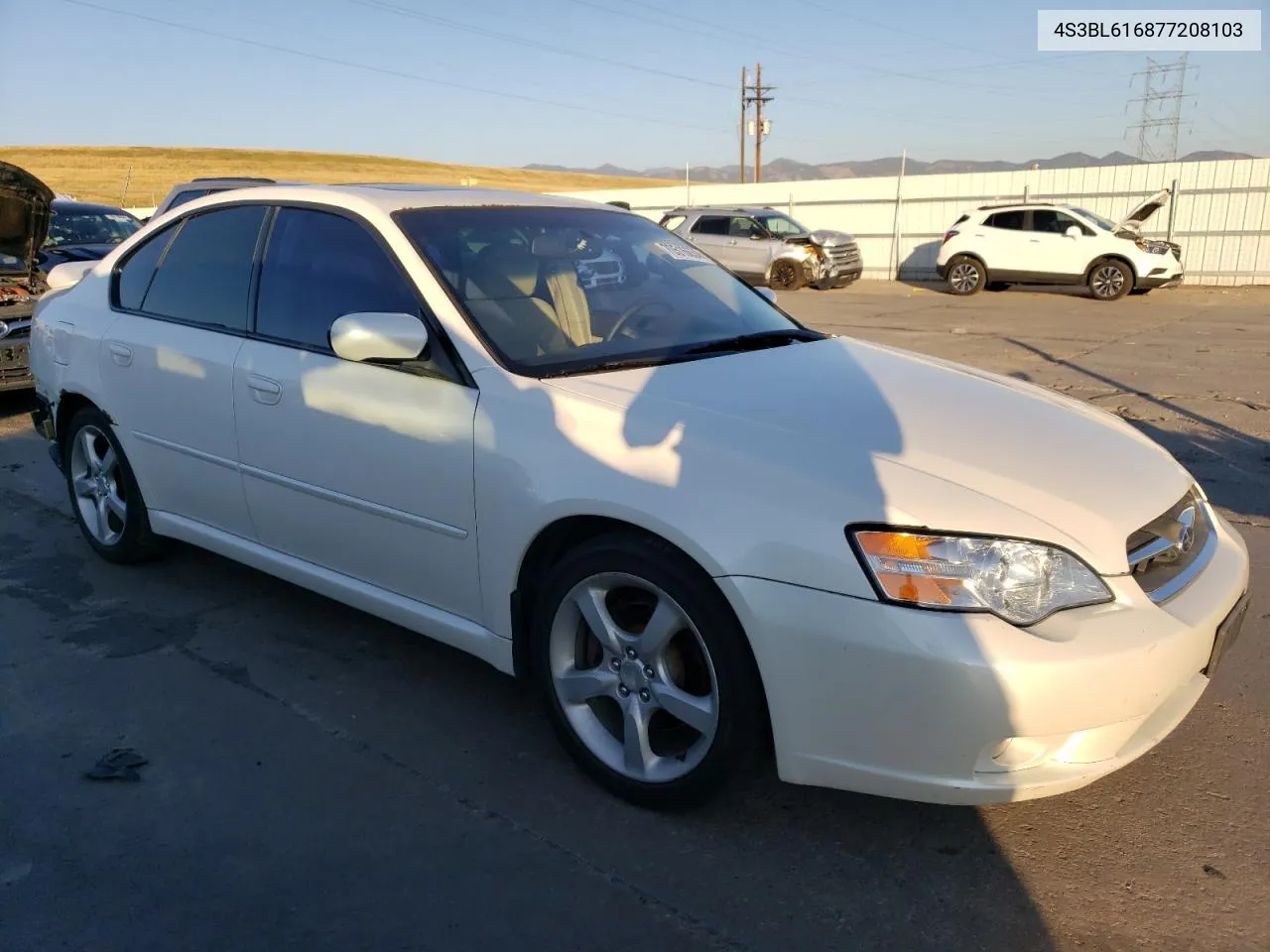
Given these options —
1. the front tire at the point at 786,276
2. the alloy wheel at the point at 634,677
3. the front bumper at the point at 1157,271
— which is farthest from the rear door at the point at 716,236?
the alloy wheel at the point at 634,677

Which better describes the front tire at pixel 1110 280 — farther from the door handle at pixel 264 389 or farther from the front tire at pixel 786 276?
the door handle at pixel 264 389

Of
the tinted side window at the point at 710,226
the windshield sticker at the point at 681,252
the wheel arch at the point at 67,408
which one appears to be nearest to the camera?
the windshield sticker at the point at 681,252

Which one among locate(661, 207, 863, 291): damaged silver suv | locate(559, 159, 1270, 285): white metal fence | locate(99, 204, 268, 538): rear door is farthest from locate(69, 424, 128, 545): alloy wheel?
locate(661, 207, 863, 291): damaged silver suv

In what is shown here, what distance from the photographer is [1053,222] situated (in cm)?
1881

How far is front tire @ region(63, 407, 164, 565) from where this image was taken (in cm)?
448

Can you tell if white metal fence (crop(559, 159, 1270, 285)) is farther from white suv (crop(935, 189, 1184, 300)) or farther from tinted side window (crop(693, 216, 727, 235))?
tinted side window (crop(693, 216, 727, 235))

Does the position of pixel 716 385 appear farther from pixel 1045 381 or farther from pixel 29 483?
pixel 1045 381

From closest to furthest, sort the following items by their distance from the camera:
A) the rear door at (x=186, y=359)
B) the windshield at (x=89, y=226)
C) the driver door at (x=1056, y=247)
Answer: the rear door at (x=186, y=359) → the windshield at (x=89, y=226) → the driver door at (x=1056, y=247)

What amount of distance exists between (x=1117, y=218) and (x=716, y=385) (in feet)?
74.4

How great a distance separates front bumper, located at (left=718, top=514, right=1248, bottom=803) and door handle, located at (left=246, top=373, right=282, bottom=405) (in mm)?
1907

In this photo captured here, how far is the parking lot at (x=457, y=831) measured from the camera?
2.36 m

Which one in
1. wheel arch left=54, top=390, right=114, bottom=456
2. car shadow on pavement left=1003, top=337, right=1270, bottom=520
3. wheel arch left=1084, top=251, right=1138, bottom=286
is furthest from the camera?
wheel arch left=1084, top=251, right=1138, bottom=286

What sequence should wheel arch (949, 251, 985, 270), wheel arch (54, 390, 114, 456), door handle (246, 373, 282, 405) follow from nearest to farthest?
1. door handle (246, 373, 282, 405)
2. wheel arch (54, 390, 114, 456)
3. wheel arch (949, 251, 985, 270)

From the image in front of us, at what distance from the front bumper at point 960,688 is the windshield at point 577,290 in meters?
1.13
